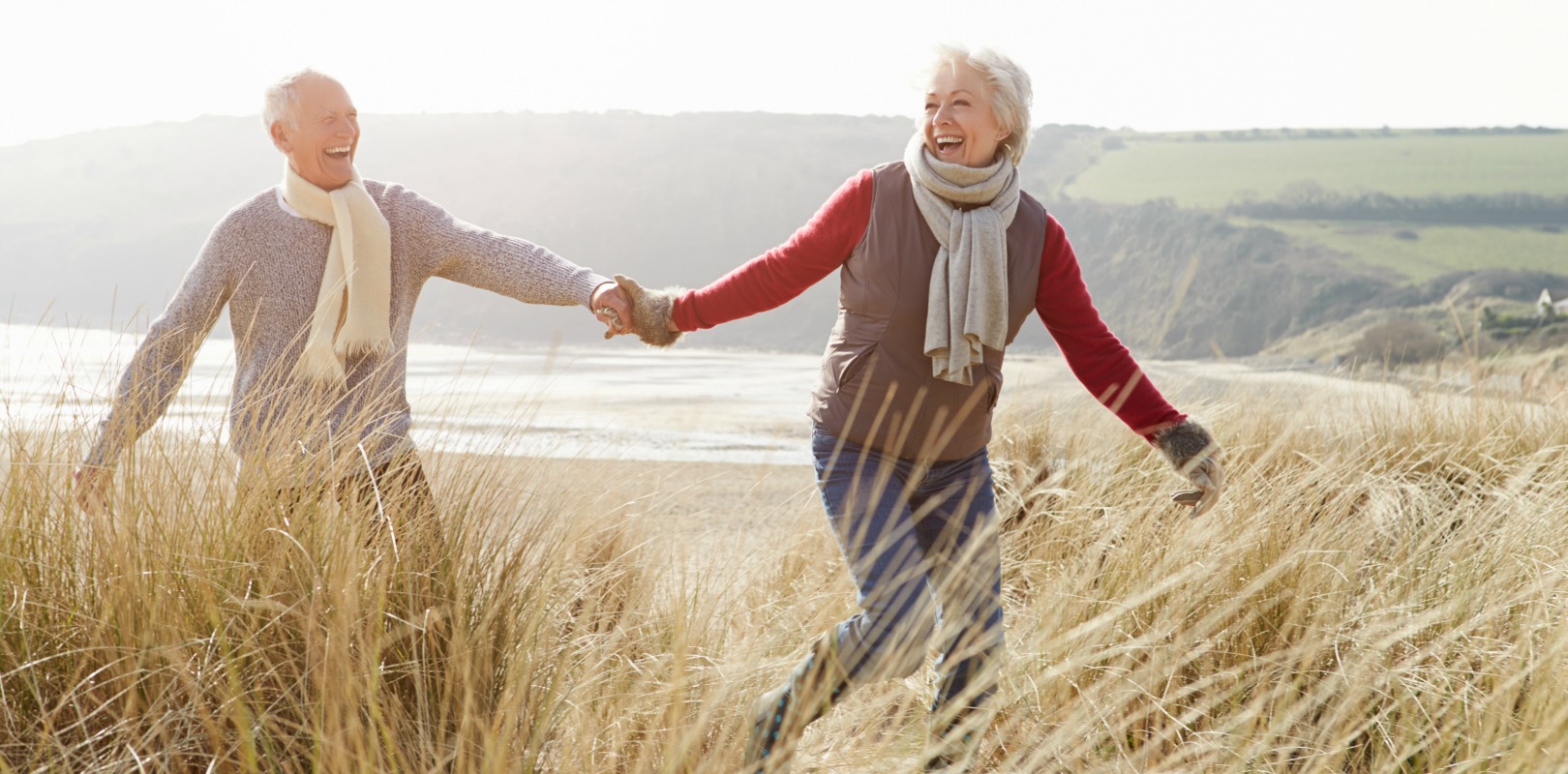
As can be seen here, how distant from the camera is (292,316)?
2.83 m

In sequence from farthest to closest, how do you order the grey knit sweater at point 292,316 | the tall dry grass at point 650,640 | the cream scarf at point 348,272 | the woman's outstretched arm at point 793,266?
1. the cream scarf at point 348,272
2. the woman's outstretched arm at point 793,266
3. the grey knit sweater at point 292,316
4. the tall dry grass at point 650,640

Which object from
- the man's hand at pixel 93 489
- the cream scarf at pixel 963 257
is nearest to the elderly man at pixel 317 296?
the man's hand at pixel 93 489

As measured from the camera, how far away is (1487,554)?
332cm

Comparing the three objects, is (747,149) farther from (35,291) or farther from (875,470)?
(875,470)

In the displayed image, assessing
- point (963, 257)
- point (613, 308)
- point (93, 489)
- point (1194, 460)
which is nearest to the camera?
point (93, 489)

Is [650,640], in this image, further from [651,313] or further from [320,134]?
[320,134]

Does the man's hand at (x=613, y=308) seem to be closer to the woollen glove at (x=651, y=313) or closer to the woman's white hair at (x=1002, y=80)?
the woollen glove at (x=651, y=313)

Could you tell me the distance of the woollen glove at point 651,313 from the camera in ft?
9.90

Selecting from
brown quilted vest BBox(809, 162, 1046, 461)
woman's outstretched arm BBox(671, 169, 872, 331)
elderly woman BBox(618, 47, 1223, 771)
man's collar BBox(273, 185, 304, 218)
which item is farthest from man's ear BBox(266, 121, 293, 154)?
brown quilted vest BBox(809, 162, 1046, 461)

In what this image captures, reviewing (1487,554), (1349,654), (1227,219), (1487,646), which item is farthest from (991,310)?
(1227,219)

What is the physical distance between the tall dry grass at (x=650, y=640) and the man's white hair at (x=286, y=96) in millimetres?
834

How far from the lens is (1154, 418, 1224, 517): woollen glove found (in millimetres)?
2672

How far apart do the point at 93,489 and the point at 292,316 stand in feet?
2.22

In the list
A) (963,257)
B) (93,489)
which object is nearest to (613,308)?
(963,257)
